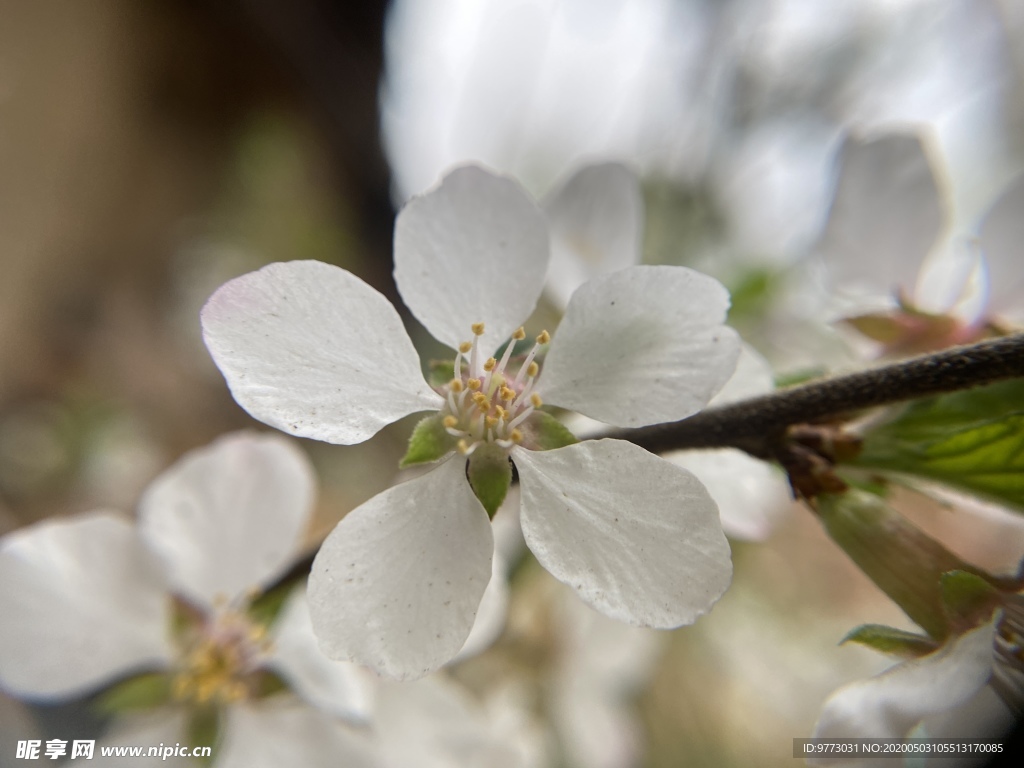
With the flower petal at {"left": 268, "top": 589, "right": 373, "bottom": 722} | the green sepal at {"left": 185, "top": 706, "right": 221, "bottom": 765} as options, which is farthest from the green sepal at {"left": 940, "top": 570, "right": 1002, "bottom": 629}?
the green sepal at {"left": 185, "top": 706, "right": 221, "bottom": 765}

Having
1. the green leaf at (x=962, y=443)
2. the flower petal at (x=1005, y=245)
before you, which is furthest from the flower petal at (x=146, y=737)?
the flower petal at (x=1005, y=245)

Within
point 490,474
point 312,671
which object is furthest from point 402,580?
point 312,671

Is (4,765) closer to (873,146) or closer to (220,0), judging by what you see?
(873,146)

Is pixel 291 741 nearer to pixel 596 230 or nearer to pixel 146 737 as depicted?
pixel 146 737

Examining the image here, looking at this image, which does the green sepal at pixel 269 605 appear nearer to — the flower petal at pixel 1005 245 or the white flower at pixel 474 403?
the white flower at pixel 474 403

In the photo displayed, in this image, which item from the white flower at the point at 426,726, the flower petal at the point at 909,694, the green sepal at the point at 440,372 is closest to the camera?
the flower petal at the point at 909,694

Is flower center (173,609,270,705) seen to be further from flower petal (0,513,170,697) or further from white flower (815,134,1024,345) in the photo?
white flower (815,134,1024,345)
